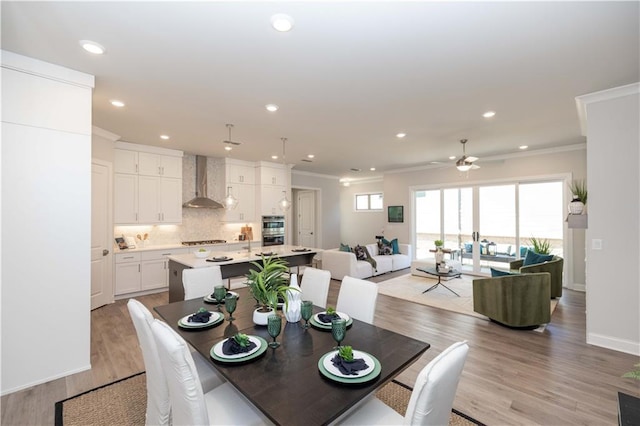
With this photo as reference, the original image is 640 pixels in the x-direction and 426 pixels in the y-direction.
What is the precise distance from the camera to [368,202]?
10609 millimetres

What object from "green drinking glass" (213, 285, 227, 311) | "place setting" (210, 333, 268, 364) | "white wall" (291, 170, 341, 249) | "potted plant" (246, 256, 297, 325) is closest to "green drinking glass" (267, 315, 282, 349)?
"place setting" (210, 333, 268, 364)

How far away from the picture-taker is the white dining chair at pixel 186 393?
1.29 m

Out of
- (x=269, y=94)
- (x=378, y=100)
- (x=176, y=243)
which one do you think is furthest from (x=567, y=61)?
(x=176, y=243)

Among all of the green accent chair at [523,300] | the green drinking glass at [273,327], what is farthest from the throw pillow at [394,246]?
the green drinking glass at [273,327]

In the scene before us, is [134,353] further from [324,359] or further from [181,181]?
[181,181]

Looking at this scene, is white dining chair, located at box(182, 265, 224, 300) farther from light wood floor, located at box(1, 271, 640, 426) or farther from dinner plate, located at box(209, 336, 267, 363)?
dinner plate, located at box(209, 336, 267, 363)

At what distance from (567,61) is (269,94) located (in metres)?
2.83

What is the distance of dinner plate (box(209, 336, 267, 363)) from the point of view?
155cm

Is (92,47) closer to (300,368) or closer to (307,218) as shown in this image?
(300,368)

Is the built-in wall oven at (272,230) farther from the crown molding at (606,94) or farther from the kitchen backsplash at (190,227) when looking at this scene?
the crown molding at (606,94)

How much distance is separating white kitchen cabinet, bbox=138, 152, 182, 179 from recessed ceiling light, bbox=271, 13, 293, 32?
15.3 ft

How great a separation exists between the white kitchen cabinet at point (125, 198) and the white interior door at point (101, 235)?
37 centimetres

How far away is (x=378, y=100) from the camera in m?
3.38

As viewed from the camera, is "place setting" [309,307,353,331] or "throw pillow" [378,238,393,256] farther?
"throw pillow" [378,238,393,256]
